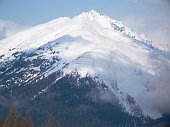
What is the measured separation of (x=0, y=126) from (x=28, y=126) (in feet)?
28.2

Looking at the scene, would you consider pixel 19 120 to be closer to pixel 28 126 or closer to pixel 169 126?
pixel 28 126

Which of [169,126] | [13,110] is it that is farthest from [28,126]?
[169,126]

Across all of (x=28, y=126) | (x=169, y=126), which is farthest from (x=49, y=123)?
(x=169, y=126)

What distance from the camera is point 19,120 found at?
374ft

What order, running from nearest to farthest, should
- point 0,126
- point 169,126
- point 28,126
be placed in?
point 169,126 → point 0,126 → point 28,126

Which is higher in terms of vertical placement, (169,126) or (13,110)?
(13,110)

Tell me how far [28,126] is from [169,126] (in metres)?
66.8

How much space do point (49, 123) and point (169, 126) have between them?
62.6 m

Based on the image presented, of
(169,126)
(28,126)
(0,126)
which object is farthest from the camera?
(28,126)

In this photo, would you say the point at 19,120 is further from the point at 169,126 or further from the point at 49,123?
the point at 169,126

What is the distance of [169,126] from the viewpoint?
46.2 metres

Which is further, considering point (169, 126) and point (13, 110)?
point (13, 110)

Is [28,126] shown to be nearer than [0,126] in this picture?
No

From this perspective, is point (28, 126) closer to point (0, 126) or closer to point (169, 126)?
point (0, 126)
